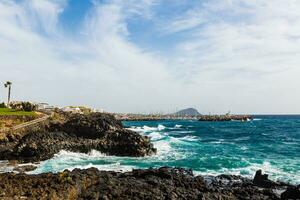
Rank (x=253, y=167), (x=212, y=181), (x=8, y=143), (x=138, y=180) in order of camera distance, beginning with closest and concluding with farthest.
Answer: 1. (x=138, y=180)
2. (x=212, y=181)
3. (x=253, y=167)
4. (x=8, y=143)

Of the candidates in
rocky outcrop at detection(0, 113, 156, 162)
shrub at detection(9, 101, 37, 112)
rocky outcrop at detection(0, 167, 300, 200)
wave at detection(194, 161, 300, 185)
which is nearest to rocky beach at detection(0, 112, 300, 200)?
rocky outcrop at detection(0, 167, 300, 200)

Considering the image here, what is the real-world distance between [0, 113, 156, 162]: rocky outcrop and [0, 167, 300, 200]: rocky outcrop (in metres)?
15.7

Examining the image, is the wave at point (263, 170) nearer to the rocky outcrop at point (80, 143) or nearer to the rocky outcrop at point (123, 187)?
the rocky outcrop at point (123, 187)

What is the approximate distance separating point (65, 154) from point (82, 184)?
2018cm

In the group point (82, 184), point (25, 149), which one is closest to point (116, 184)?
point (82, 184)

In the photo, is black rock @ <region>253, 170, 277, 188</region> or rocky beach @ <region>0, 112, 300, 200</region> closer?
rocky beach @ <region>0, 112, 300, 200</region>

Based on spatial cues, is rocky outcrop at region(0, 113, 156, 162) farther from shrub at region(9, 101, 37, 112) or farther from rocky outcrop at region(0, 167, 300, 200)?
shrub at region(9, 101, 37, 112)

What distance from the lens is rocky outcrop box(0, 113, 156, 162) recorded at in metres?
38.0

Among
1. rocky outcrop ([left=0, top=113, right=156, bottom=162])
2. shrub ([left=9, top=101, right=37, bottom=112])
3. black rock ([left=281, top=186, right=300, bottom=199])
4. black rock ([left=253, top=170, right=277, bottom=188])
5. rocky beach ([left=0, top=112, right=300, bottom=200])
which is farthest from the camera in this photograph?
shrub ([left=9, top=101, right=37, bottom=112])

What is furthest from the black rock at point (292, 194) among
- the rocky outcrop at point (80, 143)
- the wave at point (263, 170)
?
the rocky outcrop at point (80, 143)

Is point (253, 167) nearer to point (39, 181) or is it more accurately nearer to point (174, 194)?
point (174, 194)

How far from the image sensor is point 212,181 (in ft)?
85.0

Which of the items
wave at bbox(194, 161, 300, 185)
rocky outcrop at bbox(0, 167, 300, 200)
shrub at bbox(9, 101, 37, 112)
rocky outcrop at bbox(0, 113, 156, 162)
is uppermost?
shrub at bbox(9, 101, 37, 112)

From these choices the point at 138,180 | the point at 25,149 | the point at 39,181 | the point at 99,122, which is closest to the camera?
the point at 39,181
